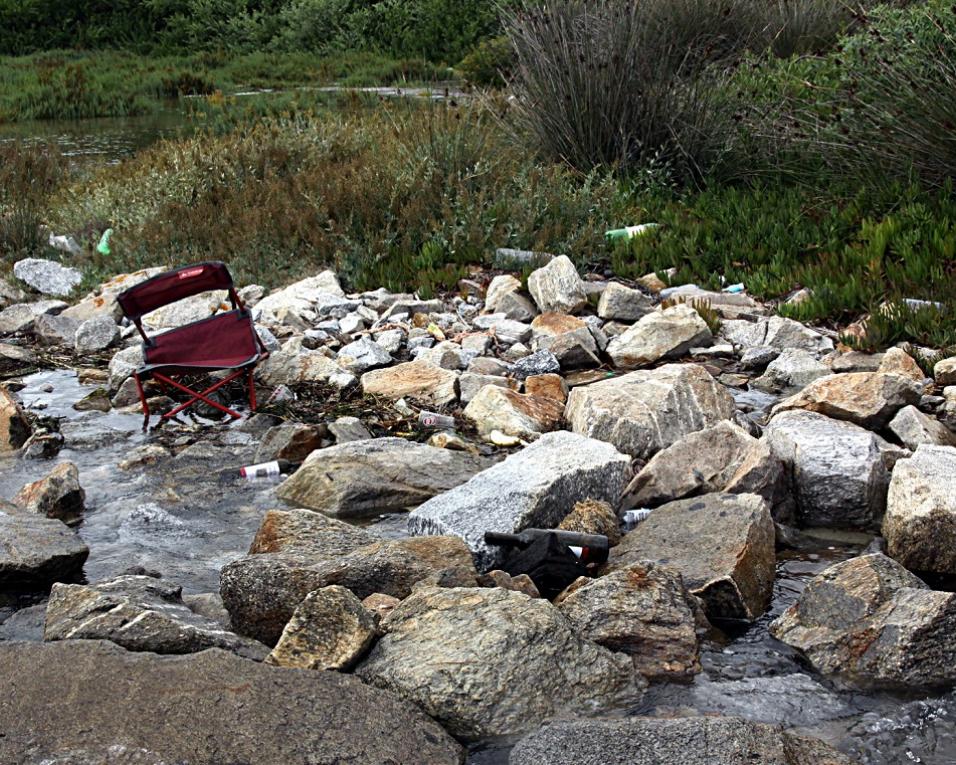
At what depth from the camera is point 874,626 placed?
12.2 ft

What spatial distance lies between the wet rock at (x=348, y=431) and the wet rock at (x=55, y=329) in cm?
339

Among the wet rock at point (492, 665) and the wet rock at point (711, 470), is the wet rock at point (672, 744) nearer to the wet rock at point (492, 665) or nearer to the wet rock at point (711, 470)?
the wet rock at point (492, 665)

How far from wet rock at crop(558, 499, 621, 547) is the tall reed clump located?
27.3 ft

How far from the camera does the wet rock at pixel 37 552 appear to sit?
4312 millimetres

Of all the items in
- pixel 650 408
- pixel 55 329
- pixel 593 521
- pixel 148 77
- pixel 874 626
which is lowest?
pixel 148 77

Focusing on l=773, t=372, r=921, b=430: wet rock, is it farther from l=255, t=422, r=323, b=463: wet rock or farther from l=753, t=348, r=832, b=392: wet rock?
l=255, t=422, r=323, b=463: wet rock

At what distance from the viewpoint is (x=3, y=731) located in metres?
2.95

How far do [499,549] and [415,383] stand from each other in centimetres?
253

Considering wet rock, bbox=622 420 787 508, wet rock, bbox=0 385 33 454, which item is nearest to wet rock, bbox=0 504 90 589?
wet rock, bbox=0 385 33 454

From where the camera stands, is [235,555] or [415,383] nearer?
[235,555]

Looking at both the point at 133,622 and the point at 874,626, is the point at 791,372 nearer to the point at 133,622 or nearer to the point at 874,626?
the point at 874,626

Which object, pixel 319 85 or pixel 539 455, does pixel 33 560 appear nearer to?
pixel 539 455

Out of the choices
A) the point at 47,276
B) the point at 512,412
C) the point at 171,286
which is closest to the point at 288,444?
the point at 512,412

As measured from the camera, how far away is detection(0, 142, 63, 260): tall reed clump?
11328 mm
